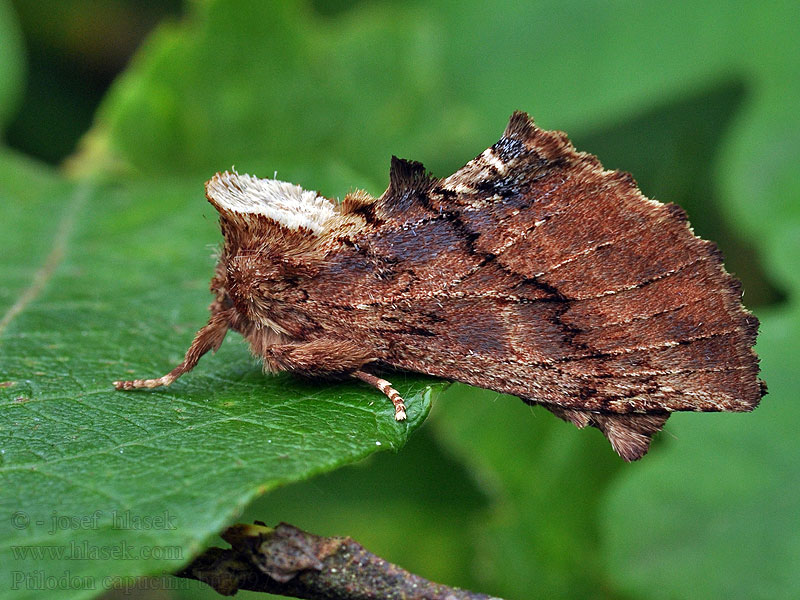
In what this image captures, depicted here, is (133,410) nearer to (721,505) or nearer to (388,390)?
(388,390)

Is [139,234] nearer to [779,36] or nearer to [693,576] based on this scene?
[693,576]

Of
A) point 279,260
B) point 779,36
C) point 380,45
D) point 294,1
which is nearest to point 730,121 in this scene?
point 779,36

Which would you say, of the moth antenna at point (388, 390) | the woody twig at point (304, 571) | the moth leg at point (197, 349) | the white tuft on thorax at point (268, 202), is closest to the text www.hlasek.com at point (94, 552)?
the woody twig at point (304, 571)

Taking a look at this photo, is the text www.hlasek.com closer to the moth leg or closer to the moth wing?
the moth leg

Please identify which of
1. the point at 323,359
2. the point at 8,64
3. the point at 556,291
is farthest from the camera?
the point at 8,64

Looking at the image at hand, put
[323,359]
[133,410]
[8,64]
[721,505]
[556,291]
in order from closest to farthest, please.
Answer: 1. [133,410]
2. [556,291]
3. [323,359]
4. [721,505]
5. [8,64]

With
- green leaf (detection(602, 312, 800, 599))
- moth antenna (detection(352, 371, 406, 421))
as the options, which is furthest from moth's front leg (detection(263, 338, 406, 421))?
green leaf (detection(602, 312, 800, 599))

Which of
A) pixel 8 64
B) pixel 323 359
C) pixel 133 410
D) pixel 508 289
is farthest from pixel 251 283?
pixel 8 64
